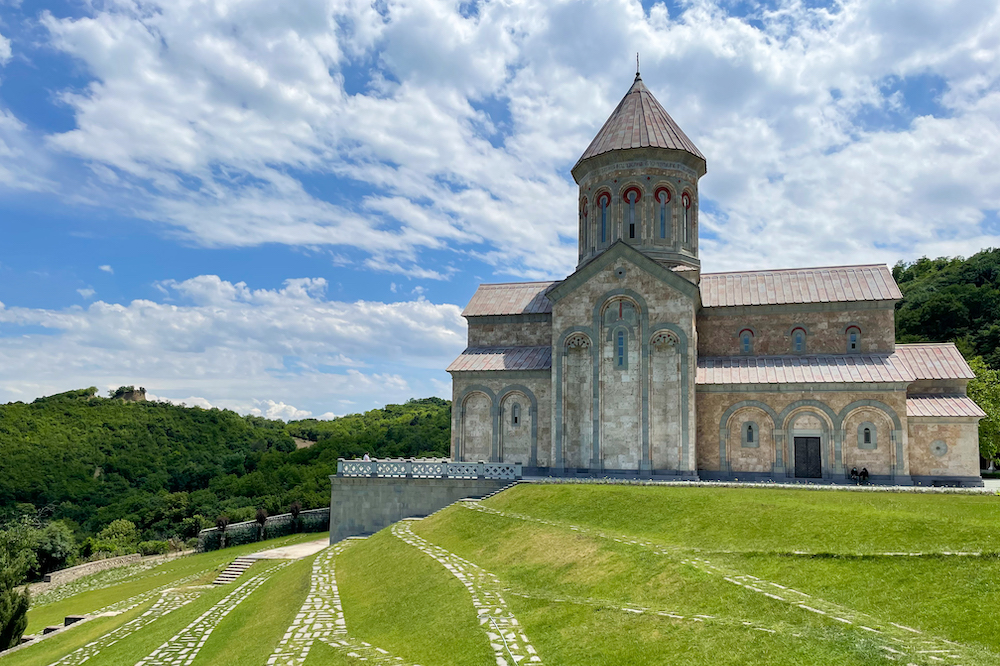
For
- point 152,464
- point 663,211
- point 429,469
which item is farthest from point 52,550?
point 663,211

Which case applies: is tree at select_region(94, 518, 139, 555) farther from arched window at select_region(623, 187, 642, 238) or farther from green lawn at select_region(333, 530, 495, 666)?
arched window at select_region(623, 187, 642, 238)

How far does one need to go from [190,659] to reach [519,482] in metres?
14.6

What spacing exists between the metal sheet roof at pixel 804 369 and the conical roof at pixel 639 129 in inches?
438

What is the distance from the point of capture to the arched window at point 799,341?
32.9 meters

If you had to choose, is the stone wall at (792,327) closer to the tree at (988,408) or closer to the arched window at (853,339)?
the arched window at (853,339)

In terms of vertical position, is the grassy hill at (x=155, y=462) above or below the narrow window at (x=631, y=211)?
below

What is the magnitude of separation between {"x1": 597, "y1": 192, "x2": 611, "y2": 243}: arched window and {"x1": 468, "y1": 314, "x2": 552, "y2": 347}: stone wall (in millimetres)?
5073

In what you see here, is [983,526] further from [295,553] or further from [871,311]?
[295,553]

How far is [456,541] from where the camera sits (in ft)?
73.0

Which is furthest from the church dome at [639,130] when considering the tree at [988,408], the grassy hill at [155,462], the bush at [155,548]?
the bush at [155,548]

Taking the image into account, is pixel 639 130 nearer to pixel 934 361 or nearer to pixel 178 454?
pixel 934 361

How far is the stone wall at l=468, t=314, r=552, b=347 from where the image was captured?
36406 millimetres

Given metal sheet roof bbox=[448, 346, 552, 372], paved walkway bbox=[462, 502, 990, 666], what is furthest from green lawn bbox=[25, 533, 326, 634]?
paved walkway bbox=[462, 502, 990, 666]

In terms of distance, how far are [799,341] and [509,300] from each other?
48.5 ft
